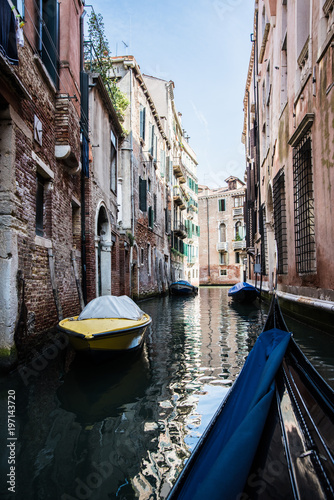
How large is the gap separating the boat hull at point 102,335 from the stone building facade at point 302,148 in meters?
2.50

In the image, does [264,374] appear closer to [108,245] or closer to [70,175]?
[70,175]

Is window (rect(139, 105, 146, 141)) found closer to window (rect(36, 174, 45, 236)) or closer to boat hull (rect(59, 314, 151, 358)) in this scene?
window (rect(36, 174, 45, 236))

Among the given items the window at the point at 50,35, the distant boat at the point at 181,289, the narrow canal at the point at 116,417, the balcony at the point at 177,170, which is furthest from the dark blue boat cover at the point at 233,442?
the balcony at the point at 177,170

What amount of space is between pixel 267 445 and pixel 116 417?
140 centimetres

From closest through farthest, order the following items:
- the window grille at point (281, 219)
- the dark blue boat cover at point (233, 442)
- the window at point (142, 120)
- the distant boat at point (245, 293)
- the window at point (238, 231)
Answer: the dark blue boat cover at point (233, 442), the window grille at point (281, 219), the distant boat at point (245, 293), the window at point (142, 120), the window at point (238, 231)

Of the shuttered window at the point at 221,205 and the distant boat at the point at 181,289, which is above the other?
the shuttered window at the point at 221,205

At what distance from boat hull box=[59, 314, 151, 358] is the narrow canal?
23cm

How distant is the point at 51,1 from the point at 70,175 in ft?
8.95

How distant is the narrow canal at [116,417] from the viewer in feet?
6.48

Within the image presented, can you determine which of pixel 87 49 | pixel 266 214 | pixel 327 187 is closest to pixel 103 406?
pixel 327 187

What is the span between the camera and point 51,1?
6.16 m

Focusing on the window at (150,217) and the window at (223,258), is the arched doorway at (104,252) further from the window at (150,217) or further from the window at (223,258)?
the window at (223,258)

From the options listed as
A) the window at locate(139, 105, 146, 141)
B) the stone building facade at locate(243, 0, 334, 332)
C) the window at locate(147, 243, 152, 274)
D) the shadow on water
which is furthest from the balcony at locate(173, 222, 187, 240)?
the shadow on water

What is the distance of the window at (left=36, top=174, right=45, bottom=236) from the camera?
5465 mm
